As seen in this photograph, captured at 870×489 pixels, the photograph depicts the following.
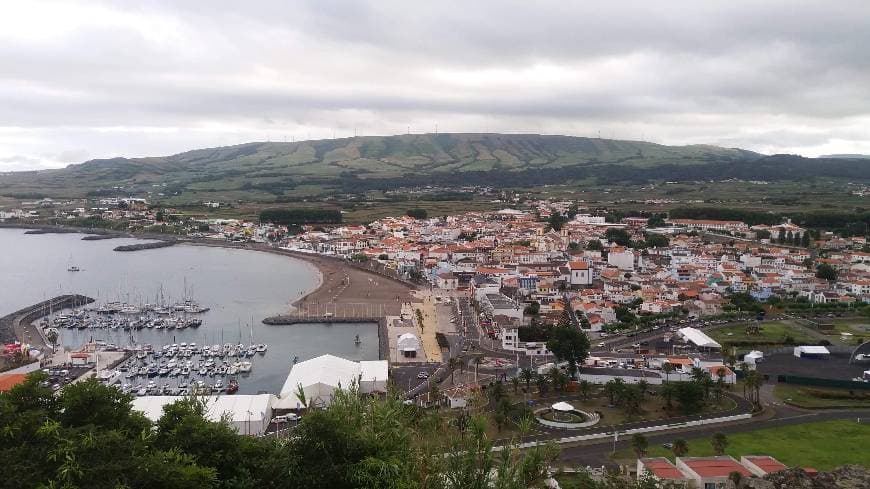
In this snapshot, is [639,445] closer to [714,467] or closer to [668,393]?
[714,467]

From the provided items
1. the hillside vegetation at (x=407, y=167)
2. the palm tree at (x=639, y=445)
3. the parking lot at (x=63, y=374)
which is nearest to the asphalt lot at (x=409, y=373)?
the palm tree at (x=639, y=445)

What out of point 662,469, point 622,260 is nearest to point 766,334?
point 662,469

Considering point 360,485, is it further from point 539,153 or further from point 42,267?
point 539,153

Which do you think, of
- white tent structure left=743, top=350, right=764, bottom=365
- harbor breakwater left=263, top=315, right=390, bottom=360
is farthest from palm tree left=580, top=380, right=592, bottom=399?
harbor breakwater left=263, top=315, right=390, bottom=360

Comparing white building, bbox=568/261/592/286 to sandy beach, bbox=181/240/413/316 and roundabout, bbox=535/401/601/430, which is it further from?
roundabout, bbox=535/401/601/430

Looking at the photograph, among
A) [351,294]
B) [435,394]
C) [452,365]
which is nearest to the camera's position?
[435,394]

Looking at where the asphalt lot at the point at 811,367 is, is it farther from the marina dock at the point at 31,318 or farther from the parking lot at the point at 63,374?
the marina dock at the point at 31,318
